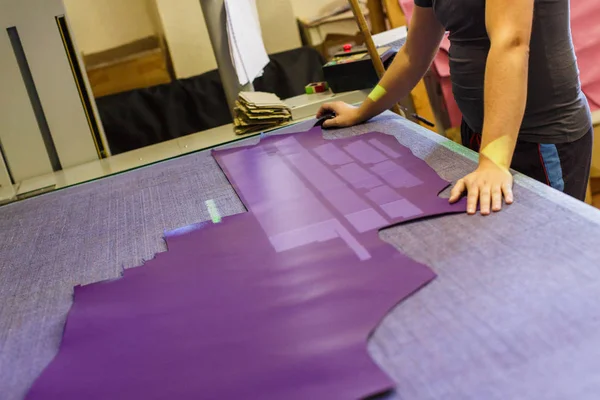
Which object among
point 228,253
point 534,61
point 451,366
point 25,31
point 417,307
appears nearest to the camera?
point 451,366

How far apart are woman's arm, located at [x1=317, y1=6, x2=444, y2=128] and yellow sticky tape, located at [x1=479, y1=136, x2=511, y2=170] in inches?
17.7

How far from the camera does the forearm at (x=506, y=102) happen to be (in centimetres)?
114

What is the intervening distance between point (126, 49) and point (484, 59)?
6.58ft

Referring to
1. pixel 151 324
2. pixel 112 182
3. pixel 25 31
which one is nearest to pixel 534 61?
pixel 151 324

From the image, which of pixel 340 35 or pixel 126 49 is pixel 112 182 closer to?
pixel 126 49

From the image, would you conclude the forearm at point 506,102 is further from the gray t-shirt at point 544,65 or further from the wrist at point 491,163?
the gray t-shirt at point 544,65

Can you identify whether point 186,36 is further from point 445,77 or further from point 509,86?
point 509,86

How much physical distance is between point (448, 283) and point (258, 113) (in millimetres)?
1112

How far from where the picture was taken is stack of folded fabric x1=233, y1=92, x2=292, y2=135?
1891 millimetres

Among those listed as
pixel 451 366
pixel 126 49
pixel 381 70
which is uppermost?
pixel 126 49

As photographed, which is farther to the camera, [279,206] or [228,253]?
[279,206]

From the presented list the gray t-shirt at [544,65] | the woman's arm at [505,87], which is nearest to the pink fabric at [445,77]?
the gray t-shirt at [544,65]

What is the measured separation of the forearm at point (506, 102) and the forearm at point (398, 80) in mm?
426

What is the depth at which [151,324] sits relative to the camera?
0.96 m
